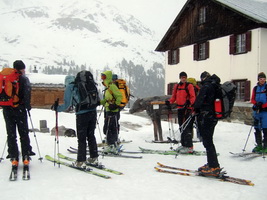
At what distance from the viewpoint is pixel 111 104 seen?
6973 millimetres

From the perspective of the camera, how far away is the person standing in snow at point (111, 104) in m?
7.00

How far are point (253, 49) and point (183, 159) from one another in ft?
41.2

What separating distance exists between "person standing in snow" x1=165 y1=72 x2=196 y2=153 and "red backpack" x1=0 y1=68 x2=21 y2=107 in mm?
4222

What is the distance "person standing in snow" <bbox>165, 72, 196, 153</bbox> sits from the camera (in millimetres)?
7531

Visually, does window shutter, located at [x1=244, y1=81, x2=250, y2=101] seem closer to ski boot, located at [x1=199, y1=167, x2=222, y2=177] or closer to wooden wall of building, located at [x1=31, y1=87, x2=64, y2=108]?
ski boot, located at [x1=199, y1=167, x2=222, y2=177]

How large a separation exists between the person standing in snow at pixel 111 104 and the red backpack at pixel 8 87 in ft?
6.92

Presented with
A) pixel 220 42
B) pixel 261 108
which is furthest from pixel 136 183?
pixel 220 42

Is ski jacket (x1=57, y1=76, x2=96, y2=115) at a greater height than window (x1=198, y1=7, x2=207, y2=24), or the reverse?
window (x1=198, y1=7, x2=207, y2=24)

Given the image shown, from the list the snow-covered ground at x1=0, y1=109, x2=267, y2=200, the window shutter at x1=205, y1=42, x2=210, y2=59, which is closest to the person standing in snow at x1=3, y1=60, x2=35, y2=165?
the snow-covered ground at x1=0, y1=109, x2=267, y2=200

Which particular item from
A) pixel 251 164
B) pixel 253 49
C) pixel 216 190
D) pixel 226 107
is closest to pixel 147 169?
pixel 216 190

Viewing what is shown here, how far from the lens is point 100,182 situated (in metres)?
4.95

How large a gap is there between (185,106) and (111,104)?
6.96ft

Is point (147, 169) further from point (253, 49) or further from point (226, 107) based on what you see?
point (253, 49)

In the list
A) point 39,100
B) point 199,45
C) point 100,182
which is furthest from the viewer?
point 39,100
